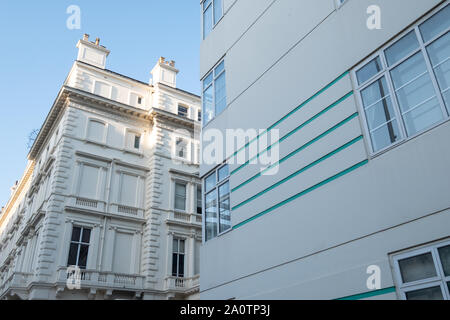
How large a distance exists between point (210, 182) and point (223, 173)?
0.86 metres

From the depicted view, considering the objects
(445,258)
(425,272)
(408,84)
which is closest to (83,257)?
(425,272)

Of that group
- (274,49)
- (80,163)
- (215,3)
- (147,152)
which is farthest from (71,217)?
(274,49)

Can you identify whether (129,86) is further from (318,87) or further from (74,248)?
(318,87)

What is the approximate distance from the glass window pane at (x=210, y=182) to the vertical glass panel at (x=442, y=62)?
23.3 feet

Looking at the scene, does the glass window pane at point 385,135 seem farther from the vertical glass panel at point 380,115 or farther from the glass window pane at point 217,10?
the glass window pane at point 217,10

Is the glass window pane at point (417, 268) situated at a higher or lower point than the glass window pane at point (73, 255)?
lower

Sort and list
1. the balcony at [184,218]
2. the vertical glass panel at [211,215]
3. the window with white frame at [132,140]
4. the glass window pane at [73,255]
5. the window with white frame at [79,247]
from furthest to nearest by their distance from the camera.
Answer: the window with white frame at [132,140] → the balcony at [184,218] → the window with white frame at [79,247] → the glass window pane at [73,255] → the vertical glass panel at [211,215]

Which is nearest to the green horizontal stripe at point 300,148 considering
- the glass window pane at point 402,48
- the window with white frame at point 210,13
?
the glass window pane at point 402,48

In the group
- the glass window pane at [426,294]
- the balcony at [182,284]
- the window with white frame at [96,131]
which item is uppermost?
the window with white frame at [96,131]

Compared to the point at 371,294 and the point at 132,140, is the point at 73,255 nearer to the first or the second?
the point at 132,140

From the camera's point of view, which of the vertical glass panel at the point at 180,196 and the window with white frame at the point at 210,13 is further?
the vertical glass panel at the point at 180,196

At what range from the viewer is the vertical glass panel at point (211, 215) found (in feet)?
38.3

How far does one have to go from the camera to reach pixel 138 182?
29047mm
